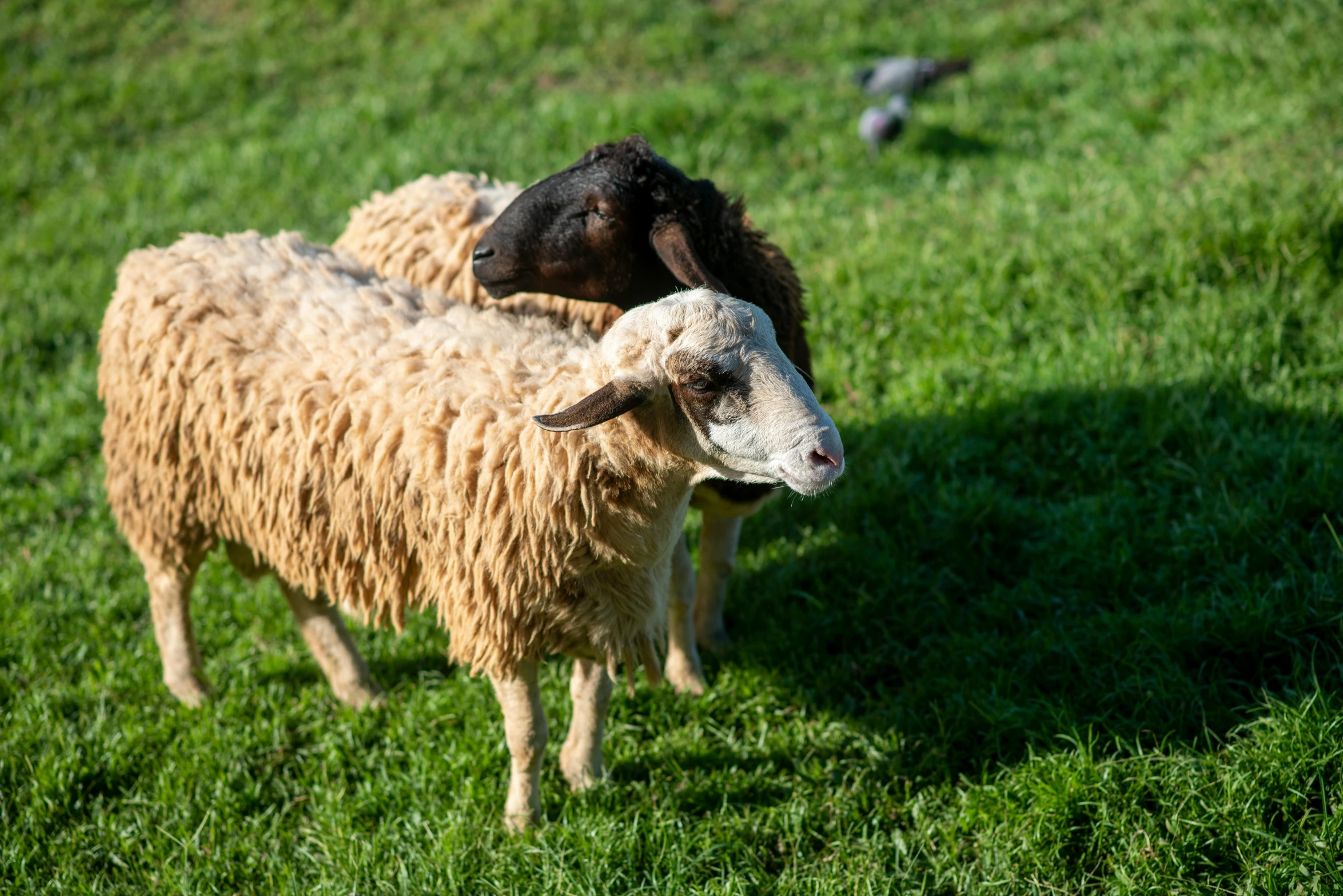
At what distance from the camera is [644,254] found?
341 cm

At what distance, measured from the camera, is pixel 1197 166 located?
5656 mm

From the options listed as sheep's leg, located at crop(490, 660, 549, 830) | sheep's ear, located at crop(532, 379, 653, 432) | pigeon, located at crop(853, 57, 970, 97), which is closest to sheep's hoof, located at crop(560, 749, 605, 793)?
sheep's leg, located at crop(490, 660, 549, 830)

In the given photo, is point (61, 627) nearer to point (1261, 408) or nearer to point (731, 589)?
point (731, 589)

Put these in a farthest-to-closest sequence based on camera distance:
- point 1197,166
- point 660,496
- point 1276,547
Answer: point 1197,166 < point 1276,547 < point 660,496

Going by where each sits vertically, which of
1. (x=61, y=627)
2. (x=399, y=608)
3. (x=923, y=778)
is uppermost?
(x=399, y=608)

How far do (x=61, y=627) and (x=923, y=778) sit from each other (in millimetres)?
3541

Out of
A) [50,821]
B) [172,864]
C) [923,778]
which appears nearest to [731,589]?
[923,778]

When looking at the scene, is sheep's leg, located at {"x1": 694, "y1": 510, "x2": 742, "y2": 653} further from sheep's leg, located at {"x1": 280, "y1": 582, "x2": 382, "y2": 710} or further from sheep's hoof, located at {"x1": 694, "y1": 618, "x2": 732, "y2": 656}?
sheep's leg, located at {"x1": 280, "y1": 582, "x2": 382, "y2": 710}

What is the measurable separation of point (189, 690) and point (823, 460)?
282cm

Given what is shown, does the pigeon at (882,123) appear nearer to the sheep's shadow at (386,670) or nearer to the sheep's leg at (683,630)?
the sheep's leg at (683,630)

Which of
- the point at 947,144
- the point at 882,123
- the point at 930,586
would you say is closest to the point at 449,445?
the point at 930,586

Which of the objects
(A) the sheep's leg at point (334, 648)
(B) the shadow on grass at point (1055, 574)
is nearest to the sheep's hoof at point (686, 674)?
(B) the shadow on grass at point (1055, 574)

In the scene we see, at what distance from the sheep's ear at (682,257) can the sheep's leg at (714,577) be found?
1050mm

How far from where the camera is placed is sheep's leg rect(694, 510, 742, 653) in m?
3.89
